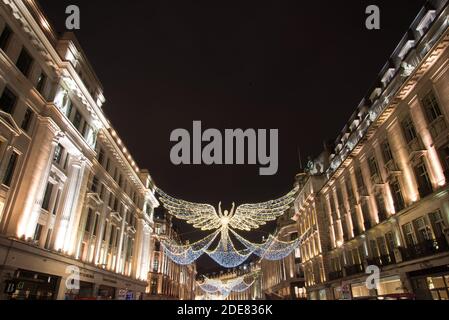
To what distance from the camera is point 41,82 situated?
69.7 feet

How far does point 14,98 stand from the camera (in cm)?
1814

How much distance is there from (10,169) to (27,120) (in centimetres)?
371

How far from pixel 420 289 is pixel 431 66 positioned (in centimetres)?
1537

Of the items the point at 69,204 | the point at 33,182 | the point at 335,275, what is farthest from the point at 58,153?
the point at 335,275

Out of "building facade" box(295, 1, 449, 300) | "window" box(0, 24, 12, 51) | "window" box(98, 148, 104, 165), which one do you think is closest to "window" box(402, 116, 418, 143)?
"building facade" box(295, 1, 449, 300)

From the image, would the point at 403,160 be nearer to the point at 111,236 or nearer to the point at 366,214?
the point at 366,214

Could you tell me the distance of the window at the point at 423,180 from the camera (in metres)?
19.9

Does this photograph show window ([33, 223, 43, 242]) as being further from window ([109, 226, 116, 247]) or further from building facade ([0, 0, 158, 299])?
window ([109, 226, 116, 247])

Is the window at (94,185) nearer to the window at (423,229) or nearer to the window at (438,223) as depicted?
the window at (423,229)

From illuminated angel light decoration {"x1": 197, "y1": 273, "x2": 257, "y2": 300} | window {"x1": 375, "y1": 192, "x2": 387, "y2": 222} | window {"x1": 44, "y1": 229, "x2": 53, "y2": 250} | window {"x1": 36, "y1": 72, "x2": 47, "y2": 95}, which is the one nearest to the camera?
window {"x1": 36, "y1": 72, "x2": 47, "y2": 95}

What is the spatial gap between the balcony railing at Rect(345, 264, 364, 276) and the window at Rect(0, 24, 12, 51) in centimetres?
3396

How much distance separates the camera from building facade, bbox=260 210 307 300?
51125 millimetres

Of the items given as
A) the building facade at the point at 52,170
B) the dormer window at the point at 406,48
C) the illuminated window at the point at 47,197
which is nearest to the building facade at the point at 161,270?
the building facade at the point at 52,170

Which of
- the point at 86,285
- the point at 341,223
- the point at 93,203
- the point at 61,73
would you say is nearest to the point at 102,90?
the point at 61,73
